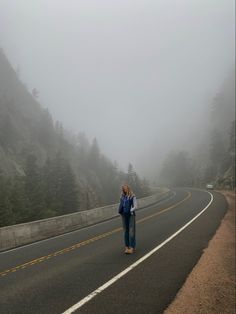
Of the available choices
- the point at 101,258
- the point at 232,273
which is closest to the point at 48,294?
the point at 101,258

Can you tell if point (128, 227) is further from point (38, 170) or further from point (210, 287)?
point (38, 170)

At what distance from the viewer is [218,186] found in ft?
259

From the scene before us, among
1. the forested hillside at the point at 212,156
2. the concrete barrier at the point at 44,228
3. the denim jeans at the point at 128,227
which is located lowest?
the concrete barrier at the point at 44,228

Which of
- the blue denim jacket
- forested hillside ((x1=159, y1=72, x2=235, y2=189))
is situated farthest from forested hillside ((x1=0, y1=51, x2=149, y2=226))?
the blue denim jacket

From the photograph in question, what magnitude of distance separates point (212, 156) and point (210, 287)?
96082 mm

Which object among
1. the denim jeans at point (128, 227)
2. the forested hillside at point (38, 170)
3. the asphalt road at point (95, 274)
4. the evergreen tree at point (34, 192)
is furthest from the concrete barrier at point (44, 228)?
the evergreen tree at point (34, 192)

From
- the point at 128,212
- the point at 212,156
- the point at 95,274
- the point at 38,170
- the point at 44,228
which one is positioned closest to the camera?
the point at 95,274

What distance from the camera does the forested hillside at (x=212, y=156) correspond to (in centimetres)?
9701

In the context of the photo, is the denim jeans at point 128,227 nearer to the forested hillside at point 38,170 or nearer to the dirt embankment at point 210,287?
the dirt embankment at point 210,287

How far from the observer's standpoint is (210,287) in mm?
8609

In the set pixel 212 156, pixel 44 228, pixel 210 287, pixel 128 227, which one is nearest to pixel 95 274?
pixel 210 287

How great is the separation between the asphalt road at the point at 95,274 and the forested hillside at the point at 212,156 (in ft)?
234

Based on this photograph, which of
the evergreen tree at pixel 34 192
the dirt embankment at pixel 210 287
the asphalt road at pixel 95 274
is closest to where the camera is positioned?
the asphalt road at pixel 95 274

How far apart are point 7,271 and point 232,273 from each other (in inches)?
223
